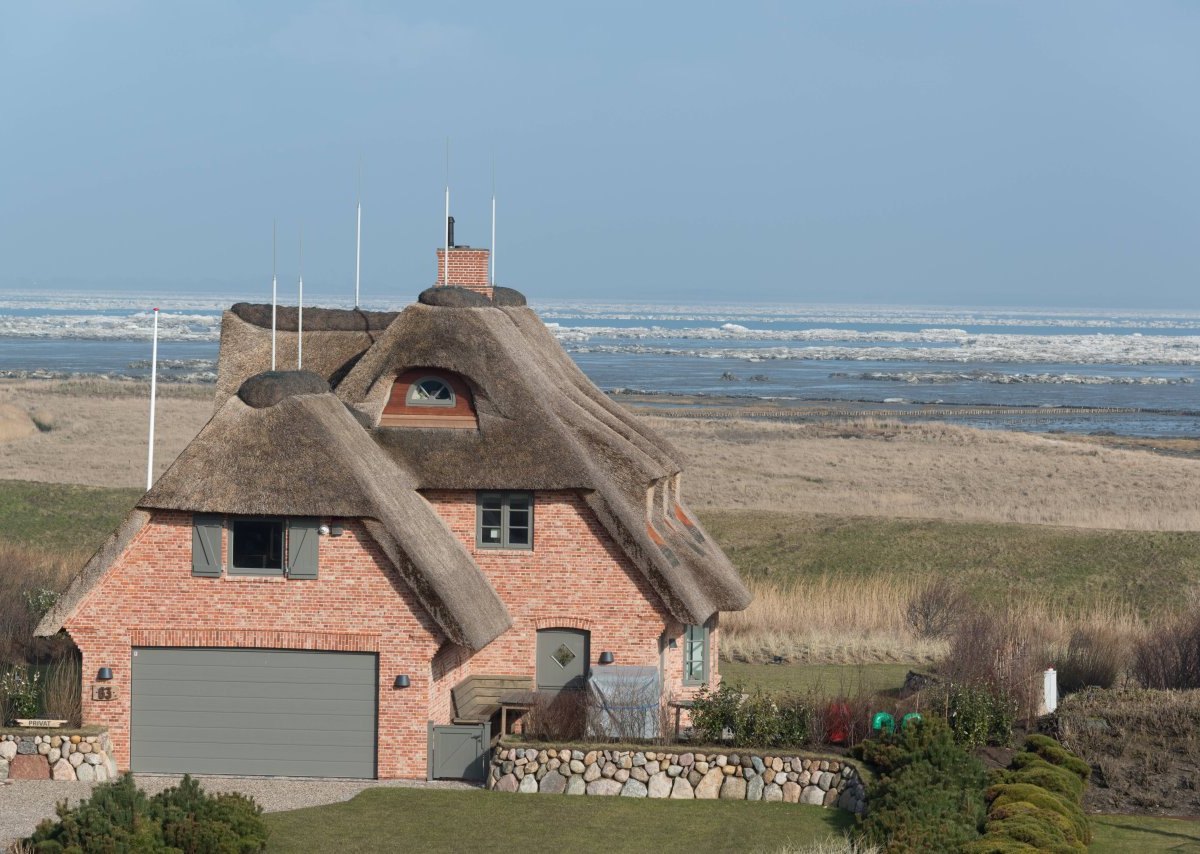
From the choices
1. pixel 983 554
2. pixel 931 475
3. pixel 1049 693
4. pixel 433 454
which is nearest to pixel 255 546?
pixel 433 454

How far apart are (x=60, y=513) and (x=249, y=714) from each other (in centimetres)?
2704

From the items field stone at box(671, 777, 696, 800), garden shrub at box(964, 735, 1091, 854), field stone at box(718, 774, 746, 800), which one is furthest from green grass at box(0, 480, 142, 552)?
garden shrub at box(964, 735, 1091, 854)

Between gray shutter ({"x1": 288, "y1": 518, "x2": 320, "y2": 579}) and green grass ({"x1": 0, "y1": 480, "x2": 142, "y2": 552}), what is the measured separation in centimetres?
2123

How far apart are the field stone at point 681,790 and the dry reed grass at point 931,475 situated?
30.2 m

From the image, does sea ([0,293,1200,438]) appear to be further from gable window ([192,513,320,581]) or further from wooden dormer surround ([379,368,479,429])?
gable window ([192,513,320,581])

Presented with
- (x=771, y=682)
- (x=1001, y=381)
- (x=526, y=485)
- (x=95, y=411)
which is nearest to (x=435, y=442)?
(x=526, y=485)

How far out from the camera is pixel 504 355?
29.0 meters

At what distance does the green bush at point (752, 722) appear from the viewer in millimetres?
25641

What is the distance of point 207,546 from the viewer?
2633cm

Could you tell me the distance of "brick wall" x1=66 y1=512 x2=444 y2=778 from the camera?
2608cm

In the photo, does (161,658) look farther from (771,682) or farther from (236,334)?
(771,682)

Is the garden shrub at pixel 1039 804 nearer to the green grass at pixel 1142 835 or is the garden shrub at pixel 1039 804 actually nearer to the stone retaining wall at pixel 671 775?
the green grass at pixel 1142 835

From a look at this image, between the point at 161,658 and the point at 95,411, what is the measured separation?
212 feet

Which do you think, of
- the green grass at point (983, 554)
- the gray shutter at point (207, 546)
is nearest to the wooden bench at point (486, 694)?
the gray shutter at point (207, 546)
